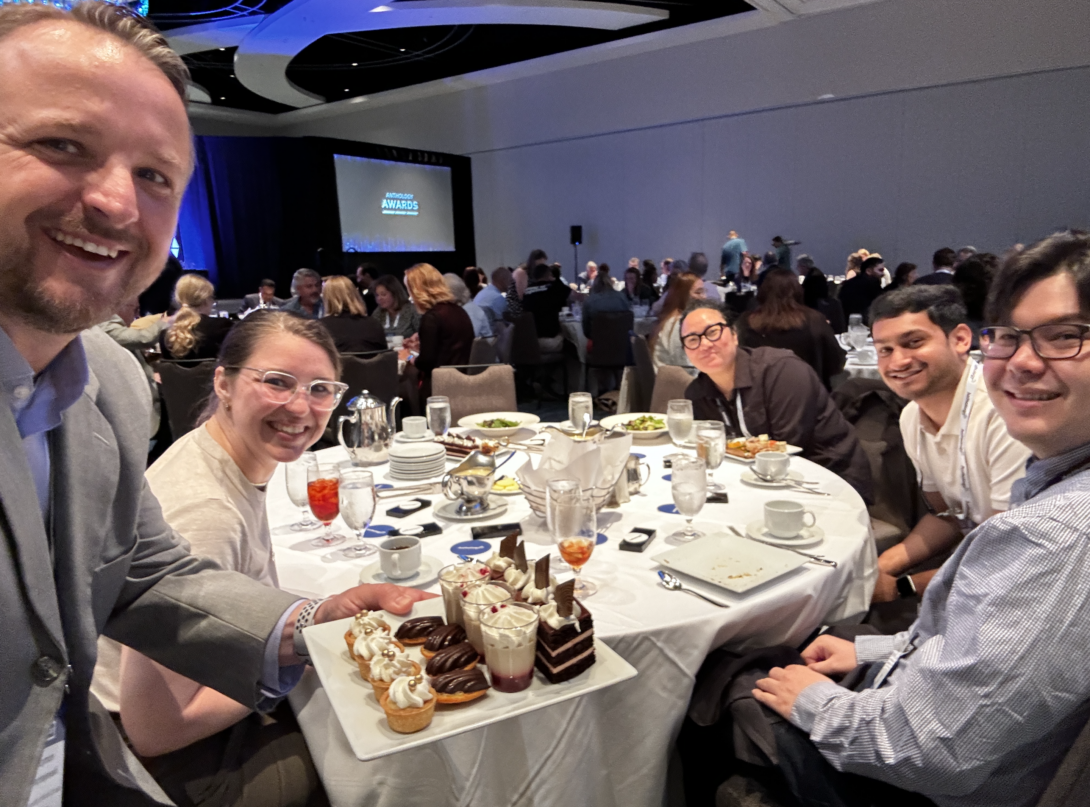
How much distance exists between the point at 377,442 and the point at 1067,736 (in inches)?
83.6

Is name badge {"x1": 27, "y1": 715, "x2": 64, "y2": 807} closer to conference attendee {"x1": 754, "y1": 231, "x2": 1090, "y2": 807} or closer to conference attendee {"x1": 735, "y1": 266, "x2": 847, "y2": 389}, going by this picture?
conference attendee {"x1": 754, "y1": 231, "x2": 1090, "y2": 807}

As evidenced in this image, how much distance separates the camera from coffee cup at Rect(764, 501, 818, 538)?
1.76 meters

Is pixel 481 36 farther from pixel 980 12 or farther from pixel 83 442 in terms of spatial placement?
pixel 83 442

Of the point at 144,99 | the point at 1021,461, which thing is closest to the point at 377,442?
the point at 144,99

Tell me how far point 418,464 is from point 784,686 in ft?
4.62

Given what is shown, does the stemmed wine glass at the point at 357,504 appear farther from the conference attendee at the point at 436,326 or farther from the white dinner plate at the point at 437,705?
the conference attendee at the point at 436,326

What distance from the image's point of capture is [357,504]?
69.1 inches

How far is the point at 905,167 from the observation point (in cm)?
1025

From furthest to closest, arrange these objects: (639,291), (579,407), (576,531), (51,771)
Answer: (639,291) < (579,407) < (576,531) < (51,771)

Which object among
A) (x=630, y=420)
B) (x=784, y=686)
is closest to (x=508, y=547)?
(x=784, y=686)

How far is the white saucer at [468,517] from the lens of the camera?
198cm

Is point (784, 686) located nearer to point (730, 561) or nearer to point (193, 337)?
point (730, 561)

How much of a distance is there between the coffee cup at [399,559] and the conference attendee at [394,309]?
551 cm

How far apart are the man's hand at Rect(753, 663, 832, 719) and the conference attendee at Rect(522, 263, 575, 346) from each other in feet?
20.6
